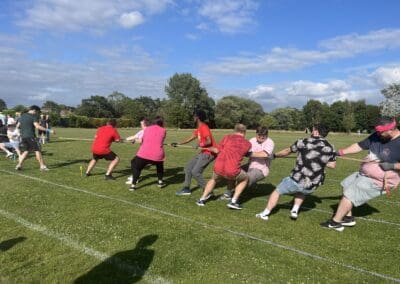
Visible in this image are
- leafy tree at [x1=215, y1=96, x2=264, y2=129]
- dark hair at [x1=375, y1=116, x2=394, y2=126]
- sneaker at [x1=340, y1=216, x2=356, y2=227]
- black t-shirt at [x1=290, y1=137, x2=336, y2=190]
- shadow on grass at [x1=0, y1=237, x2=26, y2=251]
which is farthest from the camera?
leafy tree at [x1=215, y1=96, x2=264, y2=129]

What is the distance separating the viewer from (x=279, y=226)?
6.84 metres

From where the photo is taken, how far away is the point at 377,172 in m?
6.59

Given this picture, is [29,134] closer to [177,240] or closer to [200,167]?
[200,167]

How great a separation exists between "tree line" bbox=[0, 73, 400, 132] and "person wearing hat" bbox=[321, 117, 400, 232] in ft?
251

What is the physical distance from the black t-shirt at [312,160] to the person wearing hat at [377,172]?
589 mm

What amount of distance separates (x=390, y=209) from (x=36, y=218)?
770cm

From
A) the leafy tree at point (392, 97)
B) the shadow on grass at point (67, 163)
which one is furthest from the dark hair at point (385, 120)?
the leafy tree at point (392, 97)

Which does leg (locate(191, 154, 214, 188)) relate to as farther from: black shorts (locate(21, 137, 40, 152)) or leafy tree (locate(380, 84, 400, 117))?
leafy tree (locate(380, 84, 400, 117))

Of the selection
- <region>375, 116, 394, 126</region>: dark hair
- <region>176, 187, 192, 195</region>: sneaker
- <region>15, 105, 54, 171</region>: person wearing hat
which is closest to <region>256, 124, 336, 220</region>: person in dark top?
<region>375, 116, 394, 126</region>: dark hair

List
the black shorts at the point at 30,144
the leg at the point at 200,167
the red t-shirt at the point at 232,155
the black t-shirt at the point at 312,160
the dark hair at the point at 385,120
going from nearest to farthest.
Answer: the dark hair at the point at 385,120
the black t-shirt at the point at 312,160
the red t-shirt at the point at 232,155
the leg at the point at 200,167
the black shorts at the point at 30,144

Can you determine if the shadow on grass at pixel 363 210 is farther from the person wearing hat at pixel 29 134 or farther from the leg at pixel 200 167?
the person wearing hat at pixel 29 134

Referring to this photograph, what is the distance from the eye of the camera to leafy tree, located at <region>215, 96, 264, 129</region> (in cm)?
10206

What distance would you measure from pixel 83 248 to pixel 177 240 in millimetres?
1419

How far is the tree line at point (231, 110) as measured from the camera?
95.9m
